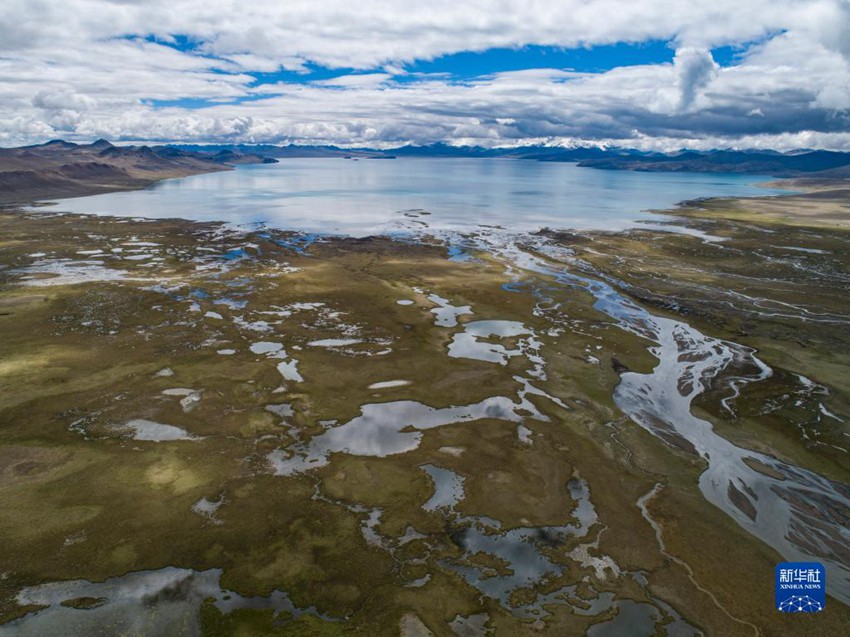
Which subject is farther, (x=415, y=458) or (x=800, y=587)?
(x=415, y=458)

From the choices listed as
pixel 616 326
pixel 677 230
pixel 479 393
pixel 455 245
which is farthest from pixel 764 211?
pixel 479 393

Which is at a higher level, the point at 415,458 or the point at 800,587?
the point at 415,458

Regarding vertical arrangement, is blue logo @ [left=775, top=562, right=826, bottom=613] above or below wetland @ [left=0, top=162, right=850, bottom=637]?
below

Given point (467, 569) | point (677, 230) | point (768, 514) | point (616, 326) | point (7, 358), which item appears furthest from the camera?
point (677, 230)

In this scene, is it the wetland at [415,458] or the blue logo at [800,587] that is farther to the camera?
the blue logo at [800,587]

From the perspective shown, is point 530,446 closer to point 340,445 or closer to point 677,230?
point 340,445

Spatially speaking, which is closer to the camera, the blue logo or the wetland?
the wetland

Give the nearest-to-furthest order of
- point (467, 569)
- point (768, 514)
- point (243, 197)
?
1. point (467, 569)
2. point (768, 514)
3. point (243, 197)

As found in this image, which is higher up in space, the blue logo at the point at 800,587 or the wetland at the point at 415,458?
the wetland at the point at 415,458
